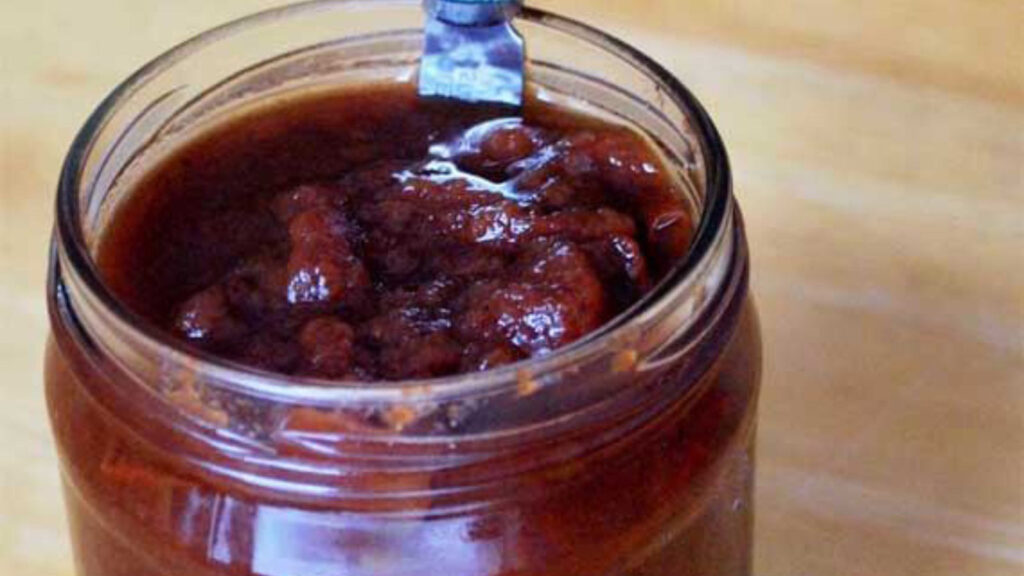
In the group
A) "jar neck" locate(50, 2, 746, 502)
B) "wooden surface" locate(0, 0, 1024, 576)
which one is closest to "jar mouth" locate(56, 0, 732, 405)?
"jar neck" locate(50, 2, 746, 502)

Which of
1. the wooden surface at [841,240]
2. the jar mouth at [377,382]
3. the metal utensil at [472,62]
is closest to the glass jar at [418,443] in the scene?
the jar mouth at [377,382]

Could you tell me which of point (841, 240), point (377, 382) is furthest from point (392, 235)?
point (841, 240)

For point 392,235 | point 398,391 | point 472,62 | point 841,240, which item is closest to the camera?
point 398,391

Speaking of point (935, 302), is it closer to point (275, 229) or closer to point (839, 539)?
point (839, 539)

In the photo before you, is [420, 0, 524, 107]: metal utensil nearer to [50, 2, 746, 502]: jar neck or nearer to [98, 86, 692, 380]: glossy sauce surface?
[98, 86, 692, 380]: glossy sauce surface

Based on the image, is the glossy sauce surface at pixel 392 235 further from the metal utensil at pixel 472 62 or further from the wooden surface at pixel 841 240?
the wooden surface at pixel 841 240

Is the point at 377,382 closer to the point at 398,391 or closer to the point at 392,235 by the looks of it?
the point at 398,391
